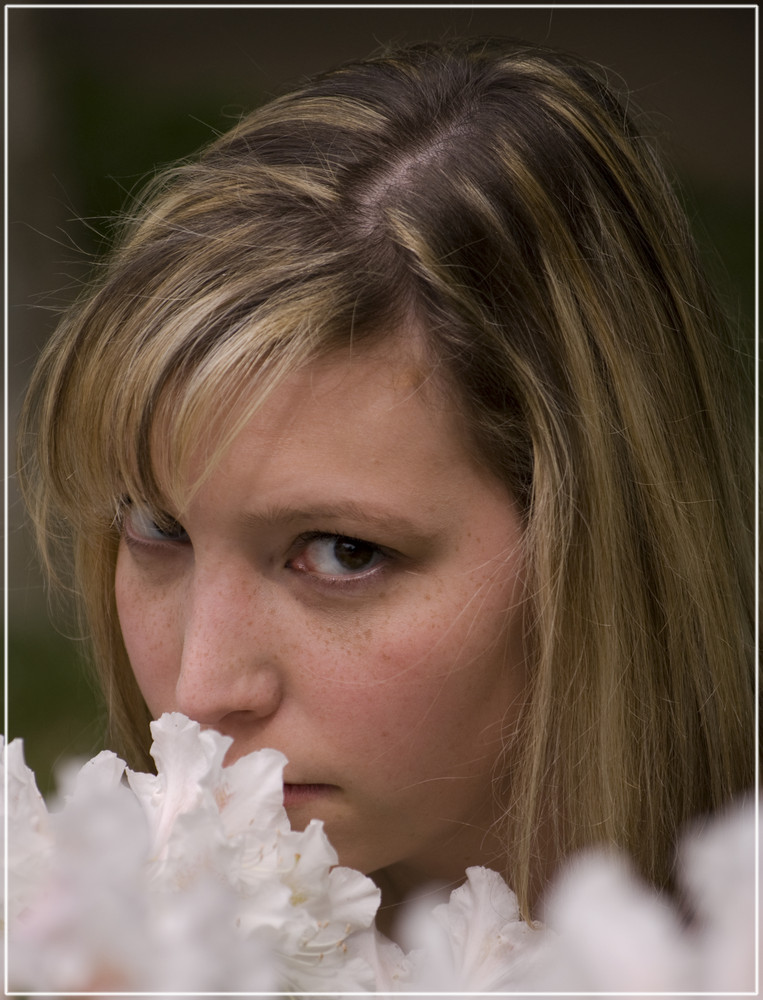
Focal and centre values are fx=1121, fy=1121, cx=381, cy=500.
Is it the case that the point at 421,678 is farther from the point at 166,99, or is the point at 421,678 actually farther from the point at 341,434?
the point at 166,99

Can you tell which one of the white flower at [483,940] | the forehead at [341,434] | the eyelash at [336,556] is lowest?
the white flower at [483,940]

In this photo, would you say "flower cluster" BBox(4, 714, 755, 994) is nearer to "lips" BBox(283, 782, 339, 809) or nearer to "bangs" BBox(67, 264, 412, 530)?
"lips" BBox(283, 782, 339, 809)

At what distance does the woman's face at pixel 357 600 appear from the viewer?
3.43 feet

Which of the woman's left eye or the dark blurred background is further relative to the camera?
the dark blurred background

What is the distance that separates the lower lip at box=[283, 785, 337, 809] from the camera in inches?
42.9

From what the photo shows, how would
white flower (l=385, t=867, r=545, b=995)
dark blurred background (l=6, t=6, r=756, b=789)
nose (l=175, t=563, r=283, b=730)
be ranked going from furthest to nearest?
dark blurred background (l=6, t=6, r=756, b=789) < nose (l=175, t=563, r=283, b=730) < white flower (l=385, t=867, r=545, b=995)

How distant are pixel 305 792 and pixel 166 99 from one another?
3548 mm

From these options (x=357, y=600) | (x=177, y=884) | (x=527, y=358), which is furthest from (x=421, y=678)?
(x=177, y=884)

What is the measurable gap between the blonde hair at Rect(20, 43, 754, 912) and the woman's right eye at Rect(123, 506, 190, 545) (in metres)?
0.03

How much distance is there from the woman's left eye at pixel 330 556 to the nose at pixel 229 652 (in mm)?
48

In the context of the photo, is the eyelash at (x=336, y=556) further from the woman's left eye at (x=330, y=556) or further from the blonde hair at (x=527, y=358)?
the blonde hair at (x=527, y=358)

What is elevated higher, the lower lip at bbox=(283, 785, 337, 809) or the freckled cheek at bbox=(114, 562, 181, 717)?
the freckled cheek at bbox=(114, 562, 181, 717)

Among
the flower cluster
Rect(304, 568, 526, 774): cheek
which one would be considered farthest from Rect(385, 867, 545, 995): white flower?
Rect(304, 568, 526, 774): cheek

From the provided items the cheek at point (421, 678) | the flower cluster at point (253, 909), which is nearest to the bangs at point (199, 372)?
the cheek at point (421, 678)
